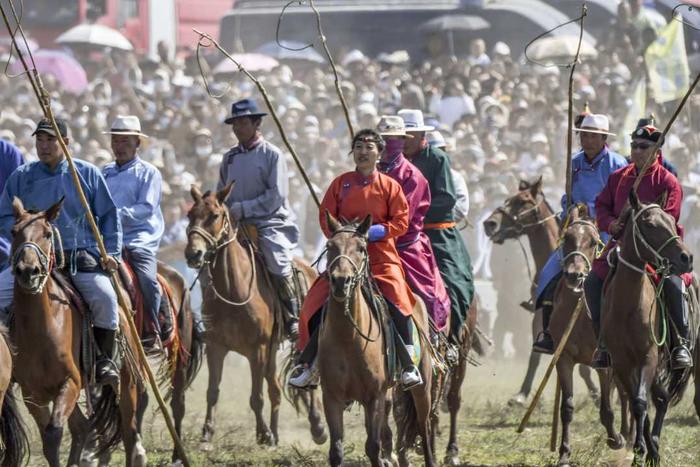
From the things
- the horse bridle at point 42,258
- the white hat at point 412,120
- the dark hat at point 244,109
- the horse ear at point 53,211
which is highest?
the dark hat at point 244,109

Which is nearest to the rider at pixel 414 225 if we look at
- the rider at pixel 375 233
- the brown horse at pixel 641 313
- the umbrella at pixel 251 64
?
the rider at pixel 375 233

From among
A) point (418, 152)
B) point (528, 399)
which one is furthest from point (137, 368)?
point (528, 399)

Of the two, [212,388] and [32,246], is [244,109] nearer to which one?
[212,388]

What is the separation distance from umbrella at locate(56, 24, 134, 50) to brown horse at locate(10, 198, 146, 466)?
57.9 feet

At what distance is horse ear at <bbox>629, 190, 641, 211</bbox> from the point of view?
10.3m

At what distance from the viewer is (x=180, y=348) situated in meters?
11.9

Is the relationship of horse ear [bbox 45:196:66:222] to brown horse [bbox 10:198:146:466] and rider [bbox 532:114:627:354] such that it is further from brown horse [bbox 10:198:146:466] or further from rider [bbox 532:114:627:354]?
rider [bbox 532:114:627:354]

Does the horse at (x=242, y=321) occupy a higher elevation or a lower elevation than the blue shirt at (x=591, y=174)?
lower

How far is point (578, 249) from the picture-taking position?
11672 mm

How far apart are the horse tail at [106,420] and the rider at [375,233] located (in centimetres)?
145

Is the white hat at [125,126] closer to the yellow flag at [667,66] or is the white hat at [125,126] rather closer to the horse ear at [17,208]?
the horse ear at [17,208]

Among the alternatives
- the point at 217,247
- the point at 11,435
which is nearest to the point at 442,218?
the point at 217,247

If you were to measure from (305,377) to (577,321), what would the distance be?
305 cm

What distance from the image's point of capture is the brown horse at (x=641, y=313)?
10.2 metres
